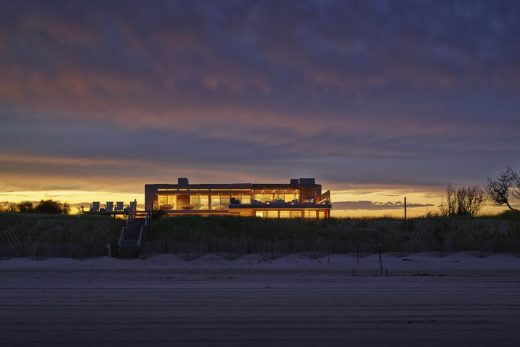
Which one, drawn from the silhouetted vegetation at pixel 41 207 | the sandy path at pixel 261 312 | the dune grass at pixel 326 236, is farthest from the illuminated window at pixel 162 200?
the sandy path at pixel 261 312

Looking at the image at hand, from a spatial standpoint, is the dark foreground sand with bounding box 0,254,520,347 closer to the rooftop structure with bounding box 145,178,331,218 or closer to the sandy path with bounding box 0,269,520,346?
the sandy path with bounding box 0,269,520,346

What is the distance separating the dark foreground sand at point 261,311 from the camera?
859 centimetres

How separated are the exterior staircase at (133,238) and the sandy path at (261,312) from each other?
29.5 ft

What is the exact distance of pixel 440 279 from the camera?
17531 mm

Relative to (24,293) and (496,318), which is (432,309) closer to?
(496,318)

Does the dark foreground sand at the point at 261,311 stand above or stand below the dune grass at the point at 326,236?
below

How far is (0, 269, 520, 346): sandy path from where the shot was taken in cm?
859

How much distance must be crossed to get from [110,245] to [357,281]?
1320cm

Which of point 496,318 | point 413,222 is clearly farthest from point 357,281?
point 413,222

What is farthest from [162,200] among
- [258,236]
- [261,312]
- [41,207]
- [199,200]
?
[261,312]

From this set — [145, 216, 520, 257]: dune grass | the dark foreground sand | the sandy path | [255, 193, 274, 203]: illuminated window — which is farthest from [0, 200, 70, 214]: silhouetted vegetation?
the sandy path

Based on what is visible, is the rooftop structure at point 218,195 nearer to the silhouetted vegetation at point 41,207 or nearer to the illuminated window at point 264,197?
the illuminated window at point 264,197

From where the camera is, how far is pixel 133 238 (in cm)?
2834

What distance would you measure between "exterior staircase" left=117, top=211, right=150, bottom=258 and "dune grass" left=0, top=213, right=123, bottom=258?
0.67m
